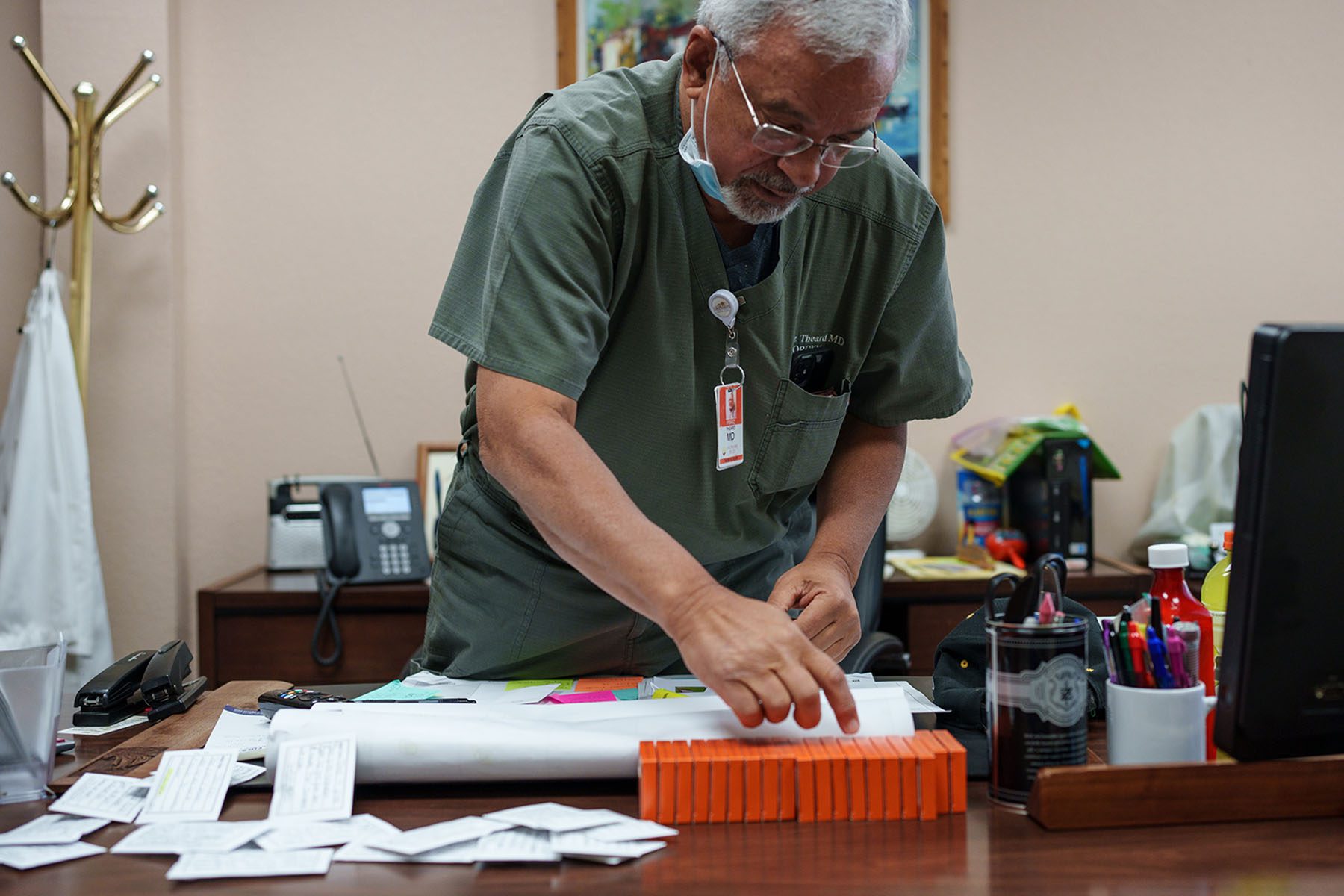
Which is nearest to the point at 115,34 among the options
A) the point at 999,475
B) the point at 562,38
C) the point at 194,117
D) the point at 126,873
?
the point at 194,117

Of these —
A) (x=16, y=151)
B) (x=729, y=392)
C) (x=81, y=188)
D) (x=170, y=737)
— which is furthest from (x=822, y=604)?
(x=16, y=151)

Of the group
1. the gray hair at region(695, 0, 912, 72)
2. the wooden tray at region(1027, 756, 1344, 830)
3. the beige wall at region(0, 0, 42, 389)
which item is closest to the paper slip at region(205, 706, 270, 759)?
the wooden tray at region(1027, 756, 1344, 830)

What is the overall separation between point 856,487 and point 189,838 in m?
0.92

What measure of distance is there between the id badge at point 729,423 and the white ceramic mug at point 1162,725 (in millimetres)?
542

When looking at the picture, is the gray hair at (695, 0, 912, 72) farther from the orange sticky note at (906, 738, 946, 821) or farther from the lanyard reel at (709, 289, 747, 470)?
the orange sticky note at (906, 738, 946, 821)

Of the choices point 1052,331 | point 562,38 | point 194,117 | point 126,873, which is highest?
point 562,38

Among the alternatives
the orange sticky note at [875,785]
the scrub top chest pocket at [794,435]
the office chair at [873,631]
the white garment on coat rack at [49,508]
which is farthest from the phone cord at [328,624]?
the orange sticky note at [875,785]

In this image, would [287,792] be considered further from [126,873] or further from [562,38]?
[562,38]

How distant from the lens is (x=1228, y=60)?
3.09 meters

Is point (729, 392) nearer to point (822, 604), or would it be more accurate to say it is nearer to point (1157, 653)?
point (822, 604)

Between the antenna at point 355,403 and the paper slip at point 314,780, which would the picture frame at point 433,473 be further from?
the paper slip at point 314,780

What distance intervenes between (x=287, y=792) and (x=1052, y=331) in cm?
262

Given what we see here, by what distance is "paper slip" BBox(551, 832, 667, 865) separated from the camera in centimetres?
80

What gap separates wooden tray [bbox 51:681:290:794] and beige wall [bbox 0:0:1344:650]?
1.63m
